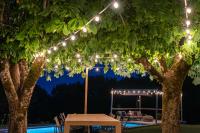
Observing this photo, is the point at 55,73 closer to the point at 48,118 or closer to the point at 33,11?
the point at 33,11

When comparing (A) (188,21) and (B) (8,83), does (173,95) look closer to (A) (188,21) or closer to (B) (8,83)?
(A) (188,21)

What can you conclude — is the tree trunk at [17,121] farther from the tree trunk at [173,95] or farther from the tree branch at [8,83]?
the tree trunk at [173,95]

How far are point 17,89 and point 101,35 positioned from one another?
2030 mm

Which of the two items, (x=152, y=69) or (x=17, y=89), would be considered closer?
(x=17, y=89)

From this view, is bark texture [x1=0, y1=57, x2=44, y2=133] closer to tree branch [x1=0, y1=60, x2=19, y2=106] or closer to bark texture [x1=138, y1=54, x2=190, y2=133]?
tree branch [x1=0, y1=60, x2=19, y2=106]

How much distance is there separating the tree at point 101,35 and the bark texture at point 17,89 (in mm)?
17

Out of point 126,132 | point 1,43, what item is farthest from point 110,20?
point 126,132

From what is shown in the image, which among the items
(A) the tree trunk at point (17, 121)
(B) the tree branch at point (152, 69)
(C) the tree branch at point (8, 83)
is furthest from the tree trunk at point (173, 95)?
(C) the tree branch at point (8, 83)

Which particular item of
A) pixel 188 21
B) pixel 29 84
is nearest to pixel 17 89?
pixel 29 84

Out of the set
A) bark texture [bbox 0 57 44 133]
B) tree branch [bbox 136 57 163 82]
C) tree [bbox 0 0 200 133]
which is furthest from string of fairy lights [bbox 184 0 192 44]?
bark texture [bbox 0 57 44 133]

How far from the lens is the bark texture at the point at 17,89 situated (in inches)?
281

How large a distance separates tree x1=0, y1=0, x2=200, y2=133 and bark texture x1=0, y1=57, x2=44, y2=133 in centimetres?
2

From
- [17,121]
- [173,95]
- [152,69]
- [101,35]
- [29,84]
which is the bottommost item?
[17,121]

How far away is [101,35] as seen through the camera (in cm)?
643
